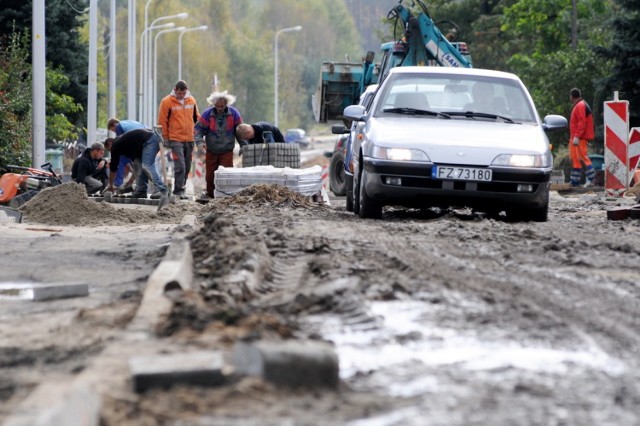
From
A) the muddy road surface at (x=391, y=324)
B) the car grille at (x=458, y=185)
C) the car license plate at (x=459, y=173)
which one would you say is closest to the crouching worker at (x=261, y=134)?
the car grille at (x=458, y=185)

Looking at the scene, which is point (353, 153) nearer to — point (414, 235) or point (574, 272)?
point (414, 235)

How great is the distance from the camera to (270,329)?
18.5 ft

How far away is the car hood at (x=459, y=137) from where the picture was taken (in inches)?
495

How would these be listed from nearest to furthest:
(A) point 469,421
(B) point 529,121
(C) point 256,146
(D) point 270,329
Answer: (A) point 469,421 → (D) point 270,329 → (B) point 529,121 → (C) point 256,146

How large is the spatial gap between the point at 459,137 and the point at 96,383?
845cm

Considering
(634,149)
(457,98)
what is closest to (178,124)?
(634,149)

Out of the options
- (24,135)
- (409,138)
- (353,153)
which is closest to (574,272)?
(409,138)

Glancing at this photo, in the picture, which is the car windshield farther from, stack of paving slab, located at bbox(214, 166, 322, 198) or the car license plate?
stack of paving slab, located at bbox(214, 166, 322, 198)

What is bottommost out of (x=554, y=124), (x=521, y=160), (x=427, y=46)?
(x=521, y=160)

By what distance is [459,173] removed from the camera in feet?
41.2

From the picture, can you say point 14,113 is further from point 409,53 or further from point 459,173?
point 459,173

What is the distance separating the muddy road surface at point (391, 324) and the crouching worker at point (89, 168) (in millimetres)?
11694

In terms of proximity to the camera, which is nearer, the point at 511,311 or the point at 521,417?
the point at 521,417

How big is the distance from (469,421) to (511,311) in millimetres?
2299
